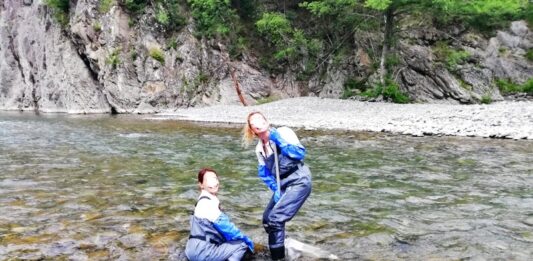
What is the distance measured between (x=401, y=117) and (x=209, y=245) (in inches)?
708

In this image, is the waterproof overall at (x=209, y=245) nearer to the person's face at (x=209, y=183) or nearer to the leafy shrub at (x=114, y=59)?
the person's face at (x=209, y=183)

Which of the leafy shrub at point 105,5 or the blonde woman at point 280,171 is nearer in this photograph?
the blonde woman at point 280,171

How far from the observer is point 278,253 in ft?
17.5

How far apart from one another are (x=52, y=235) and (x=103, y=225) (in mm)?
714

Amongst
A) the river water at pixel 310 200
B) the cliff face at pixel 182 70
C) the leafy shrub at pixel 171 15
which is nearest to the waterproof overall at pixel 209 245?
the river water at pixel 310 200

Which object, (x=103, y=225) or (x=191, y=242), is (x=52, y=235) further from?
(x=191, y=242)

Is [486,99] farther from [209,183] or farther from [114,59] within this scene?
[114,59]

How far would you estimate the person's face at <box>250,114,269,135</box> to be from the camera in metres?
5.22

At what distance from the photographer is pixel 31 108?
2002 inches

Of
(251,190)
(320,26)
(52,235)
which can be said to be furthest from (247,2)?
(52,235)

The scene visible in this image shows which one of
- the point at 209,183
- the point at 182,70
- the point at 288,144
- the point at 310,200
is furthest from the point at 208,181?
the point at 182,70

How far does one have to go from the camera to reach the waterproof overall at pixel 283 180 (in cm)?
520

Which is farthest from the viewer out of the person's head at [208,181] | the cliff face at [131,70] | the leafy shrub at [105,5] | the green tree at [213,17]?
the leafy shrub at [105,5]

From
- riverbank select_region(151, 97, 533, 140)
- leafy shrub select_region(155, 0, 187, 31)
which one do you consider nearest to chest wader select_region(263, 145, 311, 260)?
riverbank select_region(151, 97, 533, 140)
